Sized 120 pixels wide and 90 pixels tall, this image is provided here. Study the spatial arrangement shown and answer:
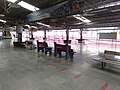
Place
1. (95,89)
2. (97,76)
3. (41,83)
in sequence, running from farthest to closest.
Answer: (97,76) < (41,83) < (95,89)

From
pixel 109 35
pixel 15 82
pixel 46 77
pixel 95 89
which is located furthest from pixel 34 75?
pixel 109 35

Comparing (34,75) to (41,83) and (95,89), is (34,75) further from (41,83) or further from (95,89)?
(95,89)

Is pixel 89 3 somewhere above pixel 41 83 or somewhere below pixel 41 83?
above

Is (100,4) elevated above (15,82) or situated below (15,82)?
above

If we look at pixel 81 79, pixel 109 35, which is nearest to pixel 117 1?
pixel 109 35

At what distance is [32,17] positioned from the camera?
8.70 metres

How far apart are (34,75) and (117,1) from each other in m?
4.18

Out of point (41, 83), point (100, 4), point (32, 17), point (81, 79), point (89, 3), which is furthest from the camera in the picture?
point (32, 17)

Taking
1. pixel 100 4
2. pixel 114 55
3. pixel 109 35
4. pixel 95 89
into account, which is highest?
pixel 100 4

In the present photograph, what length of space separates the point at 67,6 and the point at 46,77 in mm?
3704

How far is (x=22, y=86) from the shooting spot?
9.89 ft

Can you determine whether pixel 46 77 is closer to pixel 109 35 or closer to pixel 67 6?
pixel 67 6

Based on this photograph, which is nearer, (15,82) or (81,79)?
(15,82)

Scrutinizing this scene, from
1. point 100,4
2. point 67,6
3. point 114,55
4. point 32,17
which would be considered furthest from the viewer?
point 32,17
